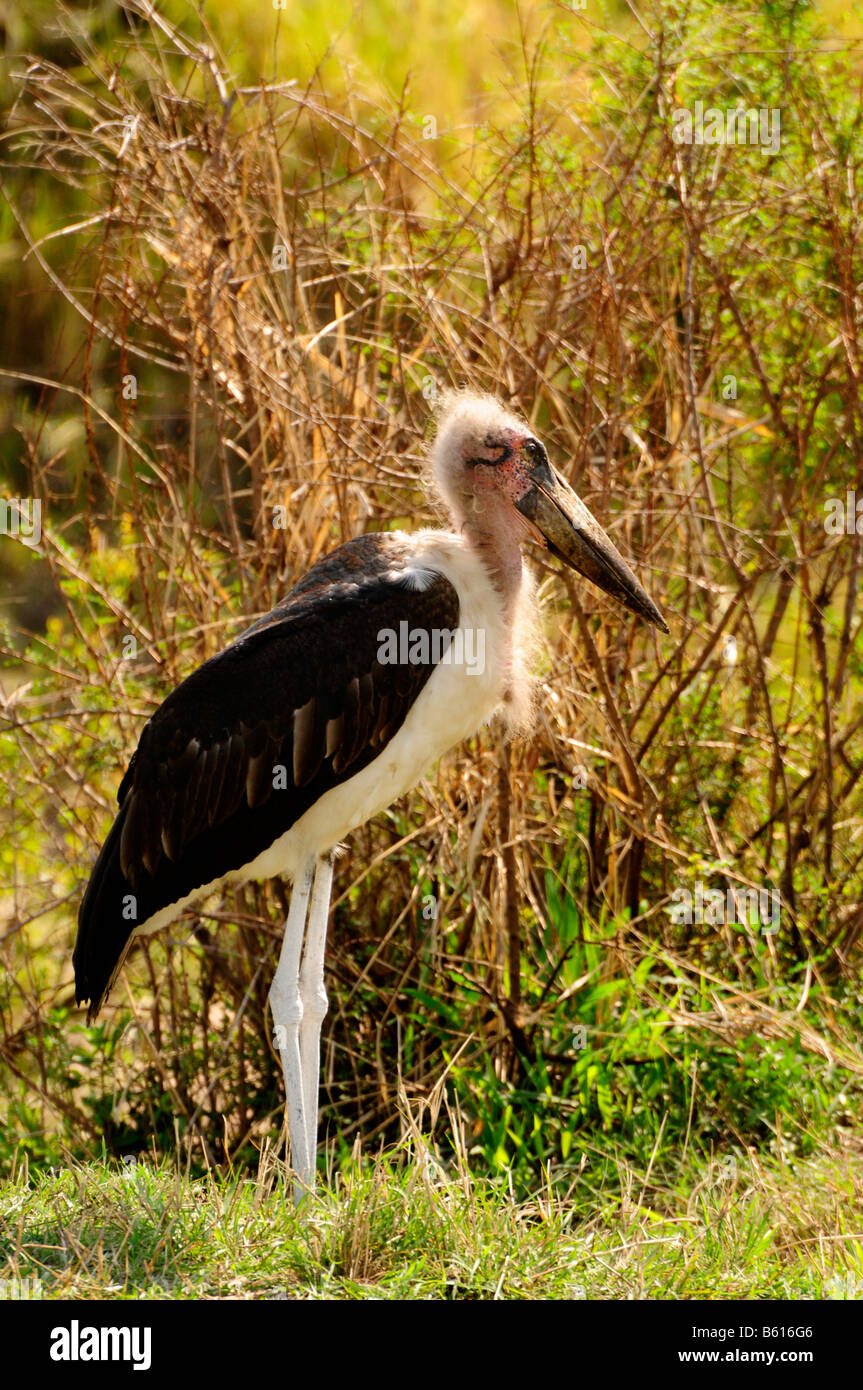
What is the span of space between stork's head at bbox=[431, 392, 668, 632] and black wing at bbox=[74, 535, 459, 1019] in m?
0.25

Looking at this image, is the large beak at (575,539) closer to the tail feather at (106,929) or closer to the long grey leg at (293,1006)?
the long grey leg at (293,1006)

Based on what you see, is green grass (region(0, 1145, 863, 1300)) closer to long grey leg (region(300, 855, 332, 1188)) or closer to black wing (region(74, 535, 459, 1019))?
long grey leg (region(300, 855, 332, 1188))

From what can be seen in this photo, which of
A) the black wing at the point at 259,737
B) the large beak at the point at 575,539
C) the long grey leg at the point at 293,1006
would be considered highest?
the large beak at the point at 575,539

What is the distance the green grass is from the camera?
3.14 m

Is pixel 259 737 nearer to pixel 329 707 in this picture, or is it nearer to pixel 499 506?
pixel 329 707

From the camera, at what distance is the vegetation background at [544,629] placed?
4895 millimetres

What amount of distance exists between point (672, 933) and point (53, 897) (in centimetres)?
221

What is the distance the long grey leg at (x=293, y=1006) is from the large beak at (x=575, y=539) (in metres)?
1.06

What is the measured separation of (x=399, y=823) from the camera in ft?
17.2

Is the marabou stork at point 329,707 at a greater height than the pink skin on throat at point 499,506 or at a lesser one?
lesser

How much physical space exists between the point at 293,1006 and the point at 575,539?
4.67 feet

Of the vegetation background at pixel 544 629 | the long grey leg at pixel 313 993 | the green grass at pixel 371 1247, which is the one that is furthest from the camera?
the vegetation background at pixel 544 629

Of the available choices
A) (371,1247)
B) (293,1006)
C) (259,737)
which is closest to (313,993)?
(293,1006)

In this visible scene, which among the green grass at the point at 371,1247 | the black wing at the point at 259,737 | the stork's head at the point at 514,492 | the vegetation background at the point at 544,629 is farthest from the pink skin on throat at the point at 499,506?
the green grass at the point at 371,1247
